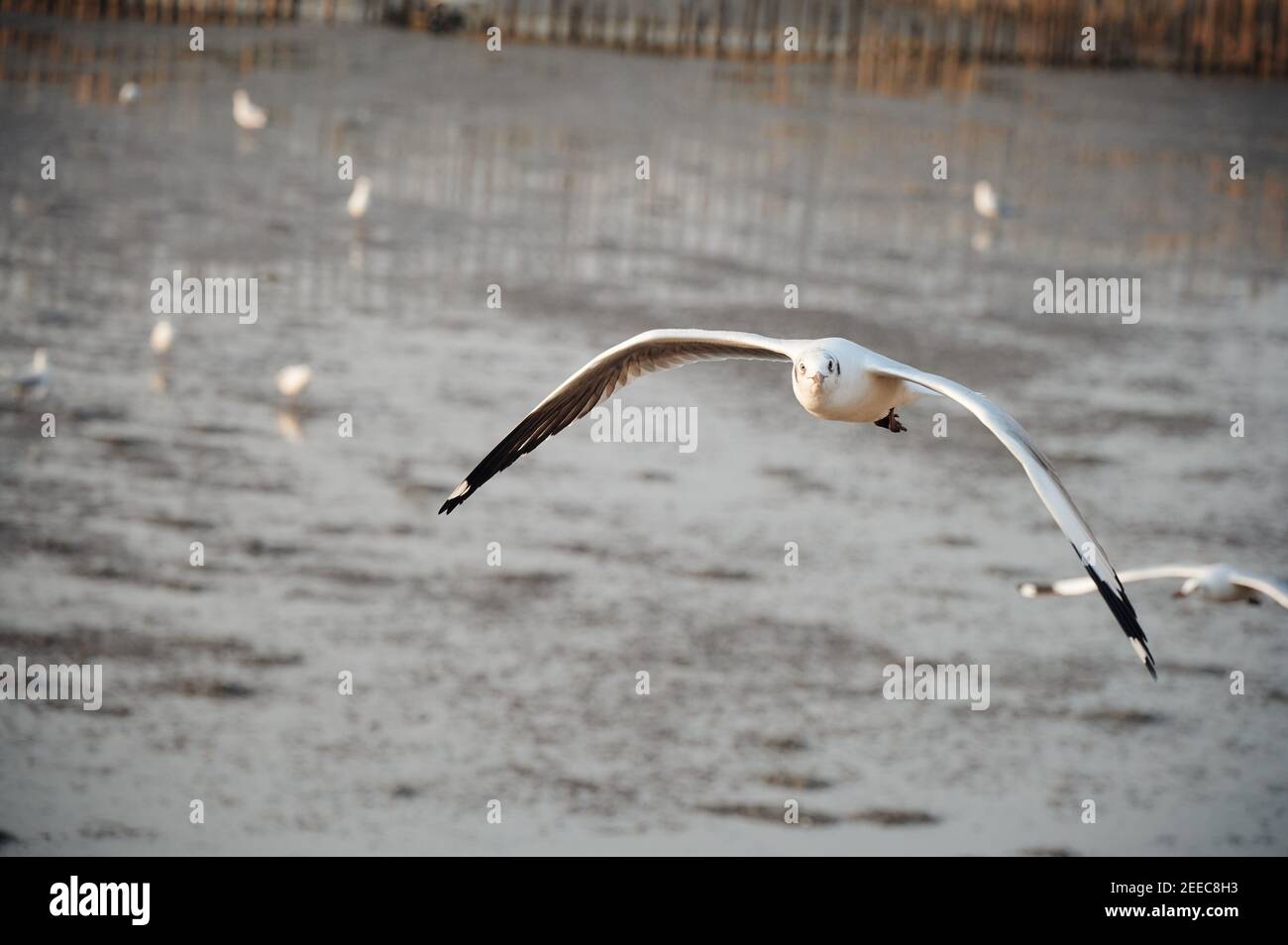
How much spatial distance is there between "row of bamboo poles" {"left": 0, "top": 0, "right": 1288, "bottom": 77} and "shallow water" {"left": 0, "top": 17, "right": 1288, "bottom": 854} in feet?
37.7

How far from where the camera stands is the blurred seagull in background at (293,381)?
812 inches

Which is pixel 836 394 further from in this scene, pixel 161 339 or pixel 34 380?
pixel 161 339

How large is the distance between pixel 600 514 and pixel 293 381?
13.4 ft

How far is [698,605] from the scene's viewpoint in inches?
672

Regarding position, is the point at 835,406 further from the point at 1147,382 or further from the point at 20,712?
the point at 1147,382

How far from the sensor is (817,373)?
841cm

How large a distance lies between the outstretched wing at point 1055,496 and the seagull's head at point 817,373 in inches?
10.9

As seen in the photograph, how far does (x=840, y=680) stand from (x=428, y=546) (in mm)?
4271

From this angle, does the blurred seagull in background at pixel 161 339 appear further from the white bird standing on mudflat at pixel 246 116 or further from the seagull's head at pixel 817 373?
the seagull's head at pixel 817 373

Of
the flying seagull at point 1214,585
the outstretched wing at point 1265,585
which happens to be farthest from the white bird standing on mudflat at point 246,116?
the outstretched wing at point 1265,585

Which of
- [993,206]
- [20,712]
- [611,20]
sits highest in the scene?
[611,20]

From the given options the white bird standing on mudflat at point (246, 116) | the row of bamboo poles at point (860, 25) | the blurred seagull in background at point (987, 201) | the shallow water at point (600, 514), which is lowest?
the shallow water at point (600, 514)

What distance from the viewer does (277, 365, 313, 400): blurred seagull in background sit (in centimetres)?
2062

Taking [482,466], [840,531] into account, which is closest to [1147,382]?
[840,531]
